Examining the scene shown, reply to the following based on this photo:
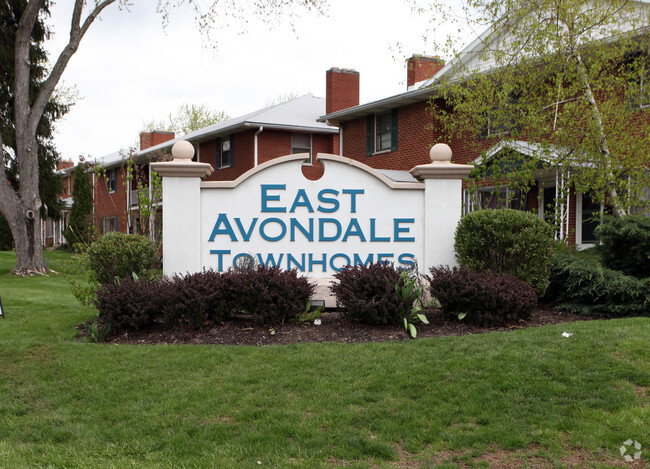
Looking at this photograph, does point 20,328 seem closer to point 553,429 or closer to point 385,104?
point 553,429

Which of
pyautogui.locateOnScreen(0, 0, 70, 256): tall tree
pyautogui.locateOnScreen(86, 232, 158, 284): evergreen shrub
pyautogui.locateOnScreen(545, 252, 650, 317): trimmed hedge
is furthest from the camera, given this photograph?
pyautogui.locateOnScreen(0, 0, 70, 256): tall tree

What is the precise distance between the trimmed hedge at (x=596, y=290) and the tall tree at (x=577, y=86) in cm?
257

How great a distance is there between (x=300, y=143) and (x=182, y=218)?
57.4 feet

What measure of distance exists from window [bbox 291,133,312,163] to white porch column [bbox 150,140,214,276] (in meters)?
17.1

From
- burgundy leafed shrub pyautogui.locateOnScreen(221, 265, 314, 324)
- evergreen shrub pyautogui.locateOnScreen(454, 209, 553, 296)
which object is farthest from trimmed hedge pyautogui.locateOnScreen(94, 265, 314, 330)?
evergreen shrub pyautogui.locateOnScreen(454, 209, 553, 296)

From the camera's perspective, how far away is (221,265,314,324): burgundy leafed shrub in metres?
7.01

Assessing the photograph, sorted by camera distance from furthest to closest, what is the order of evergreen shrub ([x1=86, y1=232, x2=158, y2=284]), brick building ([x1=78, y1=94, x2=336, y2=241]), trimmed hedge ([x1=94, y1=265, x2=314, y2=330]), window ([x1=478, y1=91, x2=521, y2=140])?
1. brick building ([x1=78, y1=94, x2=336, y2=241])
2. window ([x1=478, y1=91, x2=521, y2=140])
3. evergreen shrub ([x1=86, y1=232, x2=158, y2=284])
4. trimmed hedge ([x1=94, y1=265, x2=314, y2=330])

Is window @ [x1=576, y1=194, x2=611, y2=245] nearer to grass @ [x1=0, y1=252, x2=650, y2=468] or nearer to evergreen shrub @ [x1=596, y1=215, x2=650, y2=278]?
evergreen shrub @ [x1=596, y1=215, x2=650, y2=278]

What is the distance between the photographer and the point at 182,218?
8383 mm

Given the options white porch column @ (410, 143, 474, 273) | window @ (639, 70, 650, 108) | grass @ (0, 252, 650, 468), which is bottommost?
grass @ (0, 252, 650, 468)

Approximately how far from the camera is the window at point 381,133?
20625mm

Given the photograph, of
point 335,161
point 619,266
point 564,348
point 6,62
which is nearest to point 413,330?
point 564,348

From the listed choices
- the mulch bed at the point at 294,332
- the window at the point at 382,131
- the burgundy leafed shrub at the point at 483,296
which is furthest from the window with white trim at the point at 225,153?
the burgundy leafed shrub at the point at 483,296

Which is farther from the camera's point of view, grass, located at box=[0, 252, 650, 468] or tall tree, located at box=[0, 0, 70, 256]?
tall tree, located at box=[0, 0, 70, 256]
